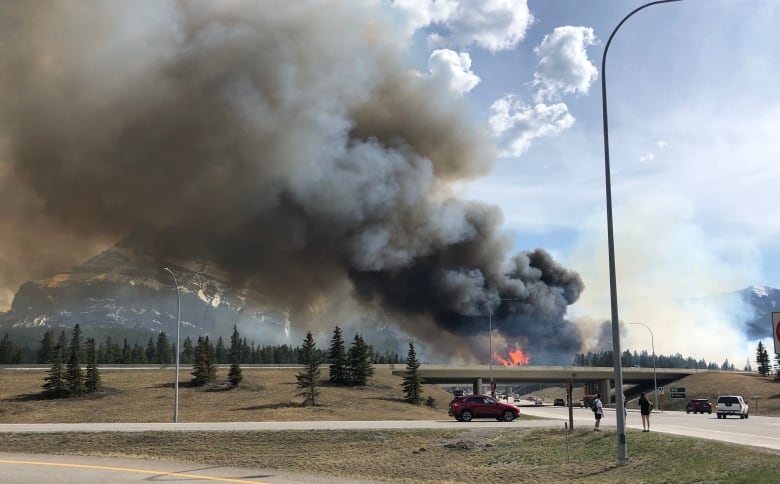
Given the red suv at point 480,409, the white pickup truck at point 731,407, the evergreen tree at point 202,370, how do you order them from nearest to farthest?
the red suv at point 480,409 < the white pickup truck at point 731,407 < the evergreen tree at point 202,370

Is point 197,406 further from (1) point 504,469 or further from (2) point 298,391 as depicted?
(1) point 504,469

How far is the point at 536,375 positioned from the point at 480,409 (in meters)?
83.1

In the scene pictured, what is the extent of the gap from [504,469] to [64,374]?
176ft

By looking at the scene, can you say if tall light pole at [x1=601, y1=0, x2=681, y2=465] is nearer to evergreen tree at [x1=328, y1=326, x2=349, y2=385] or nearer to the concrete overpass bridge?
evergreen tree at [x1=328, y1=326, x2=349, y2=385]

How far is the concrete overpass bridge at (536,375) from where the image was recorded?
355ft

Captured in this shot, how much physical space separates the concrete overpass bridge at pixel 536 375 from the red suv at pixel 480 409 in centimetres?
5712

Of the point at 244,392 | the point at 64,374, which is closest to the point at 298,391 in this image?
Answer: the point at 244,392

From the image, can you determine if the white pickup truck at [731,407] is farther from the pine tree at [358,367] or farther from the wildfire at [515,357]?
the wildfire at [515,357]

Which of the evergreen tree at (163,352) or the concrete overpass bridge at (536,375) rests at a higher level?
the evergreen tree at (163,352)

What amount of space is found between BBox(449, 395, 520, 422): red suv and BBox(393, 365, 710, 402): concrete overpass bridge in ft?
187

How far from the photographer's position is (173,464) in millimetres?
22547

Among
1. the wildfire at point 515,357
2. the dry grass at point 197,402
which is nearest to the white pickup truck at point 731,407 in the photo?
the dry grass at point 197,402

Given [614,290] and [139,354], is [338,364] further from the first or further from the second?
[139,354]

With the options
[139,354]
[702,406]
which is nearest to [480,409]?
[702,406]
